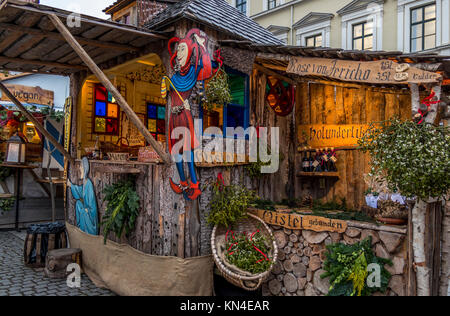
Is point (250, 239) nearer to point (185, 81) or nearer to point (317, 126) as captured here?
point (185, 81)

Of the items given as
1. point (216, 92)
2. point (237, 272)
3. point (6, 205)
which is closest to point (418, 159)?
point (237, 272)

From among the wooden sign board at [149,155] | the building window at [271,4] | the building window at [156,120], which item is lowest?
the wooden sign board at [149,155]

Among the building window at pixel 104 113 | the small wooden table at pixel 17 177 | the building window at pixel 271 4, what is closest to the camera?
the building window at pixel 104 113

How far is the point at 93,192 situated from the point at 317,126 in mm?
4800

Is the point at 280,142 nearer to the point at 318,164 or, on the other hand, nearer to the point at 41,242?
the point at 318,164

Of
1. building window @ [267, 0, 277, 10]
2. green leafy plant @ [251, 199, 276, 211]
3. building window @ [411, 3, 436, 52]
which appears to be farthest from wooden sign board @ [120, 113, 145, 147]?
building window @ [267, 0, 277, 10]

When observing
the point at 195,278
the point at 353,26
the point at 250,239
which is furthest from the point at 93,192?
the point at 353,26

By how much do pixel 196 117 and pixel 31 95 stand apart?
7.77 metres

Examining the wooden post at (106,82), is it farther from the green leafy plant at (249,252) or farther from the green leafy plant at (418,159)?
the green leafy plant at (418,159)

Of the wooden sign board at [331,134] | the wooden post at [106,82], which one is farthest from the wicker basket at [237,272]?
the wooden sign board at [331,134]

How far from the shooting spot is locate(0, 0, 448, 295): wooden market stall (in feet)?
16.3

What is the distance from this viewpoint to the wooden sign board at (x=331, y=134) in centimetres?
678

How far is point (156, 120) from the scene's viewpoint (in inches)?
360

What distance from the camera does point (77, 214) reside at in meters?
7.98
